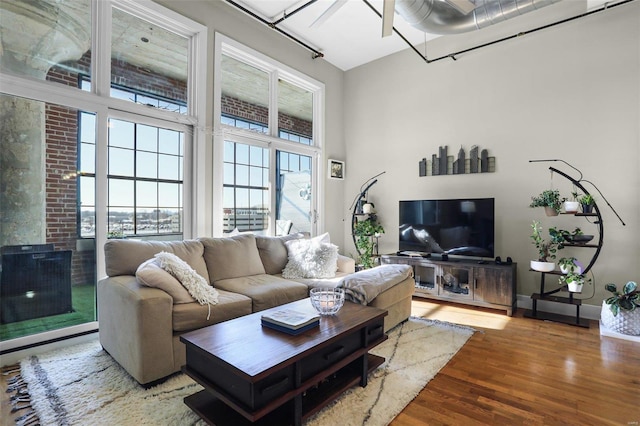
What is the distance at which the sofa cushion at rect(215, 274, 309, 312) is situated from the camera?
2750 mm

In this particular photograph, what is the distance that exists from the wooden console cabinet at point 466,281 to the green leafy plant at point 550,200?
2.43 ft

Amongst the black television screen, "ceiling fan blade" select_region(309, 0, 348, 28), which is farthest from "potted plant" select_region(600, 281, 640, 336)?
"ceiling fan blade" select_region(309, 0, 348, 28)

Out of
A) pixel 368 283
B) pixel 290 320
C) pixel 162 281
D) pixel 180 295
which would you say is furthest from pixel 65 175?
pixel 368 283

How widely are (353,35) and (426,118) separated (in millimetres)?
1511

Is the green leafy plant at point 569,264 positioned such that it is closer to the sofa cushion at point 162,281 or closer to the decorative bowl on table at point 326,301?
the decorative bowl on table at point 326,301

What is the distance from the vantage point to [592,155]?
11.7ft

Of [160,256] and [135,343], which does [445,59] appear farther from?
[135,343]

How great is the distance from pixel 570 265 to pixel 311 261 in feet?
8.65

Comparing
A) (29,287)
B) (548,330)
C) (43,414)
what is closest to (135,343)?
(43,414)

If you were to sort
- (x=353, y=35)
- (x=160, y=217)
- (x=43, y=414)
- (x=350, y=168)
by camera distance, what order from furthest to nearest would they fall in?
(x=350, y=168) < (x=353, y=35) < (x=160, y=217) < (x=43, y=414)

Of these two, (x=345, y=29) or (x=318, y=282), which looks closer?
(x=318, y=282)

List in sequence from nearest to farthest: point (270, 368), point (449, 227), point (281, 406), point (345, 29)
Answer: point (270, 368)
point (281, 406)
point (449, 227)
point (345, 29)

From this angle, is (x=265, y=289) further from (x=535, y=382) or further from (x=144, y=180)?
(x=535, y=382)

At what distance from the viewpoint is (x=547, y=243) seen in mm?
3727
